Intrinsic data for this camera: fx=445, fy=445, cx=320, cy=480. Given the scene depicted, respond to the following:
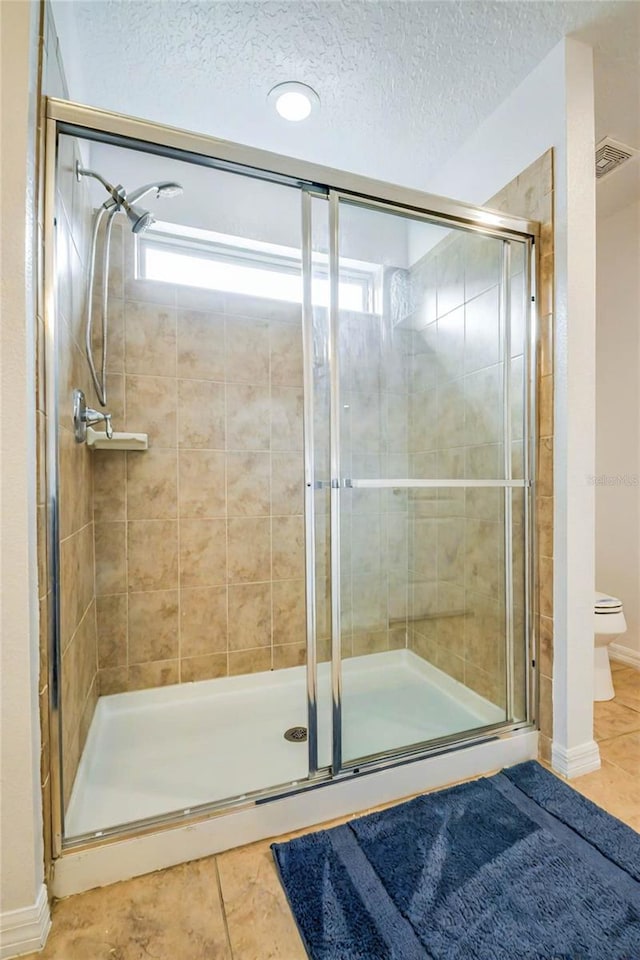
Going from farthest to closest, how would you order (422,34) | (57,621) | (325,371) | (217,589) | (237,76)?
(217,589), (237,76), (422,34), (325,371), (57,621)

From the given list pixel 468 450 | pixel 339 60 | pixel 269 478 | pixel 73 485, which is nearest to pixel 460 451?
pixel 468 450

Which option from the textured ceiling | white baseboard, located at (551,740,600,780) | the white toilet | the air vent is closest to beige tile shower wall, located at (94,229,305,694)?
the textured ceiling

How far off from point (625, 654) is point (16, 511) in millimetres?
3037

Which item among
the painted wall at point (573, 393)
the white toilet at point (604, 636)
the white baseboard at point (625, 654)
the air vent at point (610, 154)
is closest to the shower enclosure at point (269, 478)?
the painted wall at point (573, 393)

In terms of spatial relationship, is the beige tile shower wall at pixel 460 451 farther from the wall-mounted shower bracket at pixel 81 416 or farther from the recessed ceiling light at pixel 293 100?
the wall-mounted shower bracket at pixel 81 416

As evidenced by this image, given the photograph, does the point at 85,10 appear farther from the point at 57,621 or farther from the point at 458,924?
the point at 458,924

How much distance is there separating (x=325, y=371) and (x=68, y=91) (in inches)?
52.0

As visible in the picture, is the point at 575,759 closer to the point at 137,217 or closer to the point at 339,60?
the point at 137,217

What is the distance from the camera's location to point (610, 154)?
214 cm

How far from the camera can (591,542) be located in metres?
1.60

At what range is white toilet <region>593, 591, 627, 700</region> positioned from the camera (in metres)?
2.12

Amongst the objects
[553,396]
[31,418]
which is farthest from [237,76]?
[553,396]

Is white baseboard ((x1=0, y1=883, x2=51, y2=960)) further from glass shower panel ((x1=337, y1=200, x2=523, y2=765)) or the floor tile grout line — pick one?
glass shower panel ((x1=337, y1=200, x2=523, y2=765))

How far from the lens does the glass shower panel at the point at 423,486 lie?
5.04 ft
